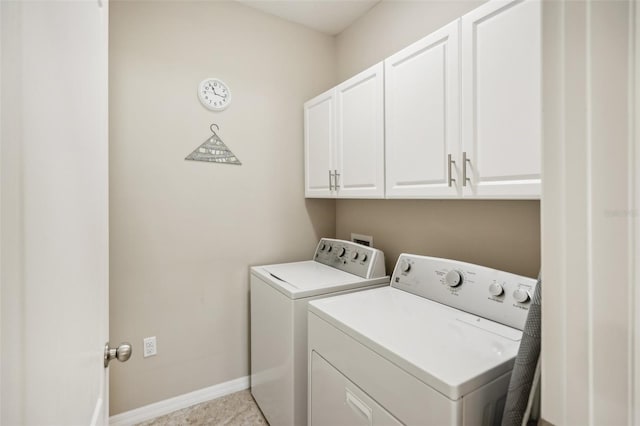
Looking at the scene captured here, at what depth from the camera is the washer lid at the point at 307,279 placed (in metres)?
1.61

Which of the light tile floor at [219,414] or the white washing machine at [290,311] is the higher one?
the white washing machine at [290,311]

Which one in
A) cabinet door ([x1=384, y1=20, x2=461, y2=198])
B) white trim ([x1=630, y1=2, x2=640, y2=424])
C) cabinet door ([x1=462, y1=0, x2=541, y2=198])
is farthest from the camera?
cabinet door ([x1=384, y1=20, x2=461, y2=198])

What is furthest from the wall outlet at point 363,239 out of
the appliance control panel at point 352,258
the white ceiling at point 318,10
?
the white ceiling at point 318,10

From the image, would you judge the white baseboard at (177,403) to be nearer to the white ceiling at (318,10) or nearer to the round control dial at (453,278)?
the round control dial at (453,278)

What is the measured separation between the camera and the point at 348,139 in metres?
1.89

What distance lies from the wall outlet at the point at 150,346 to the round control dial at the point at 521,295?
1997 mm

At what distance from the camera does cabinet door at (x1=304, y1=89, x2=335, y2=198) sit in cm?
207

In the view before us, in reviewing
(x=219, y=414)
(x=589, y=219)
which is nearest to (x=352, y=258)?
(x=219, y=414)

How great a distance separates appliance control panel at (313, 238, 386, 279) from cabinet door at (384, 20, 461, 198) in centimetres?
45

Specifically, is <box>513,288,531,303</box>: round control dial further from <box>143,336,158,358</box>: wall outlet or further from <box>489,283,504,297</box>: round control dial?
<box>143,336,158,358</box>: wall outlet

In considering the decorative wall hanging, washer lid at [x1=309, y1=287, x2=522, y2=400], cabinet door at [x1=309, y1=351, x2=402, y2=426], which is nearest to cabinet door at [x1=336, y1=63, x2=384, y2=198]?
washer lid at [x1=309, y1=287, x2=522, y2=400]

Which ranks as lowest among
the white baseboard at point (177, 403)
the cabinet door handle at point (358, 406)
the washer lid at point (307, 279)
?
the white baseboard at point (177, 403)

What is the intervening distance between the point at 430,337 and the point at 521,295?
1.32 feet

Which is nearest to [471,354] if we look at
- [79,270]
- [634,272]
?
[634,272]
